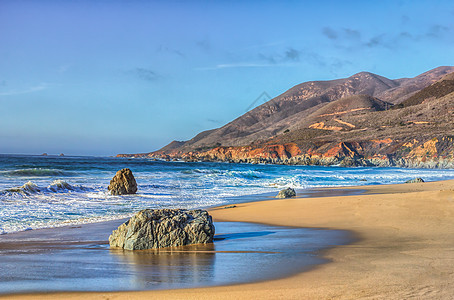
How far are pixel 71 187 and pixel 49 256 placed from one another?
15731 millimetres

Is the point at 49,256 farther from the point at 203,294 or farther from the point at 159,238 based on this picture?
the point at 203,294

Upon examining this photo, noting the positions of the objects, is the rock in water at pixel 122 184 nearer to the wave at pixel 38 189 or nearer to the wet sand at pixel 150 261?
the wave at pixel 38 189

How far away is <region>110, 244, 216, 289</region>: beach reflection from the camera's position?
4.92m

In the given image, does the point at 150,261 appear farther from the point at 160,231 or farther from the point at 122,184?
the point at 122,184

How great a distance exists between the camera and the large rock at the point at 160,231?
7453 millimetres

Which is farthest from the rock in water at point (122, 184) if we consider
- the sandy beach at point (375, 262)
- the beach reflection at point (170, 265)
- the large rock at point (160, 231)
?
the beach reflection at point (170, 265)

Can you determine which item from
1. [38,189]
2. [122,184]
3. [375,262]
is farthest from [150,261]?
[38,189]

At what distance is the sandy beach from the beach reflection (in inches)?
19.5

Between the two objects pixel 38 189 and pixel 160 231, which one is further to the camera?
pixel 38 189

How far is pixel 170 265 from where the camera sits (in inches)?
233

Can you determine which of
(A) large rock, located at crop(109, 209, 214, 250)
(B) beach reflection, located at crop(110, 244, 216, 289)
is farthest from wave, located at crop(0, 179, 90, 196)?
(B) beach reflection, located at crop(110, 244, 216, 289)

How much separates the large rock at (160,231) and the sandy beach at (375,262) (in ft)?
8.57

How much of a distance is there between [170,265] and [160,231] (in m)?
1.71

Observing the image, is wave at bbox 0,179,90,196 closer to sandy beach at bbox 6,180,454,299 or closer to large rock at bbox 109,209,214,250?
sandy beach at bbox 6,180,454,299
